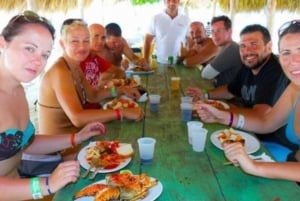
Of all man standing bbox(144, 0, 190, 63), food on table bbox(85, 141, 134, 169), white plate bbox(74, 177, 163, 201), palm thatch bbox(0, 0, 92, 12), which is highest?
palm thatch bbox(0, 0, 92, 12)

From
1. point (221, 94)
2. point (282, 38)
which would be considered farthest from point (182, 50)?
point (282, 38)

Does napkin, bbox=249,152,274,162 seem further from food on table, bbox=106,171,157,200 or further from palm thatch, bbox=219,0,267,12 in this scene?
palm thatch, bbox=219,0,267,12

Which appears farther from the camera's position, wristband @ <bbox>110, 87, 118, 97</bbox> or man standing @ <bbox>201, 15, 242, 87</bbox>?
man standing @ <bbox>201, 15, 242, 87</bbox>

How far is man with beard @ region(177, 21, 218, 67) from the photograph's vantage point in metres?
4.26

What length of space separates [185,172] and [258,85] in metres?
1.40

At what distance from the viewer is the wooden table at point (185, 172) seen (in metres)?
1.40

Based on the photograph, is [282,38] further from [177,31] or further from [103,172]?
[177,31]

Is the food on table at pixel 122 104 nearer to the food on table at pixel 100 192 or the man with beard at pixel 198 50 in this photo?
the food on table at pixel 100 192

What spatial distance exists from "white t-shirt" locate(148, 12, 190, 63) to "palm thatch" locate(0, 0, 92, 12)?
10.1 ft

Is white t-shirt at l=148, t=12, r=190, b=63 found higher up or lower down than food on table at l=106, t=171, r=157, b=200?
Result: higher up

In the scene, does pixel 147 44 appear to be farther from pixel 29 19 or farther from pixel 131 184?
pixel 131 184

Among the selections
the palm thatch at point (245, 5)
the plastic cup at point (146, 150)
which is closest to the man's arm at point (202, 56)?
the plastic cup at point (146, 150)

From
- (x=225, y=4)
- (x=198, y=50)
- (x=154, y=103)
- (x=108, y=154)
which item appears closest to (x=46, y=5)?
(x=225, y=4)

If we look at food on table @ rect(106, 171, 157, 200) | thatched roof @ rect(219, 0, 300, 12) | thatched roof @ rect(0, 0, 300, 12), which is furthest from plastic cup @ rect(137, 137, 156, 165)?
thatched roof @ rect(219, 0, 300, 12)
